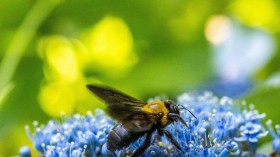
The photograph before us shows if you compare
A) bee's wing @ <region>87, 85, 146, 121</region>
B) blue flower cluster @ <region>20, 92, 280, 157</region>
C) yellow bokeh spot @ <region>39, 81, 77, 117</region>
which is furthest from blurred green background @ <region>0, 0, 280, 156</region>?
bee's wing @ <region>87, 85, 146, 121</region>

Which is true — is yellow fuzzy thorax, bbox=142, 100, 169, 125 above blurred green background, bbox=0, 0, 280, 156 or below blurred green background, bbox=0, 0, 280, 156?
below

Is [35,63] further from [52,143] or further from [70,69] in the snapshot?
[52,143]

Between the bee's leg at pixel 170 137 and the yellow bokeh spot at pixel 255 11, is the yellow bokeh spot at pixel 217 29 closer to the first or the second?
the yellow bokeh spot at pixel 255 11

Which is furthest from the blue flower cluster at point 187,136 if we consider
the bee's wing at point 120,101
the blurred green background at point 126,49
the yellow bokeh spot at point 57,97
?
the yellow bokeh spot at point 57,97

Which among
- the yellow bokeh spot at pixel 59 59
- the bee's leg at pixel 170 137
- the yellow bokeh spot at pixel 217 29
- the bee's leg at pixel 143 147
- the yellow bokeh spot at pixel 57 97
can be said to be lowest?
the bee's leg at pixel 143 147

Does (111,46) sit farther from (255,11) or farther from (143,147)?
(143,147)

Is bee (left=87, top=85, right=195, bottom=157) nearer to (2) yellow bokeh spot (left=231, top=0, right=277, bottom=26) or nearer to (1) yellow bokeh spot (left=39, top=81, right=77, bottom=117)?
(1) yellow bokeh spot (left=39, top=81, right=77, bottom=117)
